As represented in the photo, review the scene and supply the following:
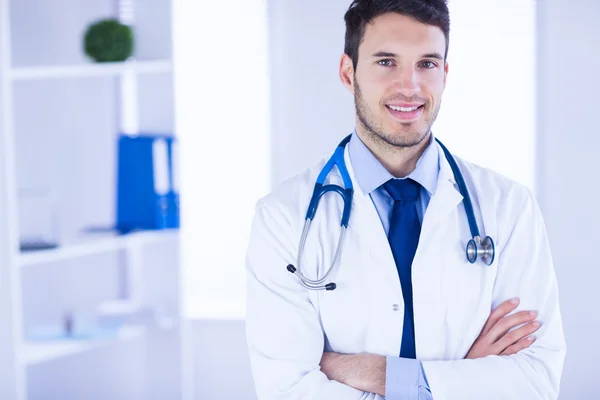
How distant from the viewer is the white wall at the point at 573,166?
7.50 ft

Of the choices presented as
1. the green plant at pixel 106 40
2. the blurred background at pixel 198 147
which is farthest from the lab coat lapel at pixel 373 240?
the green plant at pixel 106 40

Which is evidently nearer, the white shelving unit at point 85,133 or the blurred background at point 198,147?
the blurred background at point 198,147

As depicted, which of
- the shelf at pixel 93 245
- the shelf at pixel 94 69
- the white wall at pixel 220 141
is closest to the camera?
the shelf at pixel 93 245

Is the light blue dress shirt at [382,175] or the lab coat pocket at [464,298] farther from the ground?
the light blue dress shirt at [382,175]

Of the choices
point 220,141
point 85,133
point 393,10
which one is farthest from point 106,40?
point 393,10

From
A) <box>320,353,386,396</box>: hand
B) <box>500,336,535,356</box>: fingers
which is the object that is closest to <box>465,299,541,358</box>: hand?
<box>500,336,535,356</box>: fingers

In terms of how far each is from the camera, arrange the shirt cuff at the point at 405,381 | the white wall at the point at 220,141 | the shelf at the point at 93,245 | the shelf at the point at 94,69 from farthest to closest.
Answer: the white wall at the point at 220,141
the shelf at the point at 94,69
the shelf at the point at 93,245
the shirt cuff at the point at 405,381

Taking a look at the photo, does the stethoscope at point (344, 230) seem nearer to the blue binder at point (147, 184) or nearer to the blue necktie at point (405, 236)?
the blue necktie at point (405, 236)

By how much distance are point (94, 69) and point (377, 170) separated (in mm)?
1194

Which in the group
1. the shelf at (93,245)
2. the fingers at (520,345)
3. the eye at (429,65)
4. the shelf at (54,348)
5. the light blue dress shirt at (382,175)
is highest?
the eye at (429,65)

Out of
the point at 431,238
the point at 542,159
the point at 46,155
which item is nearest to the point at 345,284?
the point at 431,238

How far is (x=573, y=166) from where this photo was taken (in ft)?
7.56

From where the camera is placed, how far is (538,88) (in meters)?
2.34

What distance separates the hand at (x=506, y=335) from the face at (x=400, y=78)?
421mm
